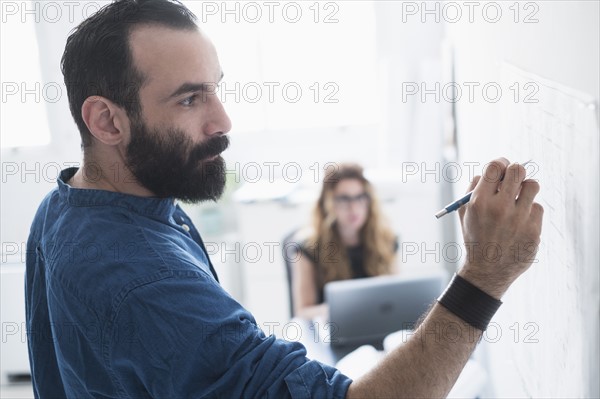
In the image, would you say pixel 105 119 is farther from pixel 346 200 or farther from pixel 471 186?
pixel 346 200

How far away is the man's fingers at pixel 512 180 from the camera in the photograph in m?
0.91

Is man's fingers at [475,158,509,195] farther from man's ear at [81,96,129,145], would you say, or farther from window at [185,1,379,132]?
window at [185,1,379,132]

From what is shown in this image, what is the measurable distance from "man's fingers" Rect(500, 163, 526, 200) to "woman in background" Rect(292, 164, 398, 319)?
1831 mm

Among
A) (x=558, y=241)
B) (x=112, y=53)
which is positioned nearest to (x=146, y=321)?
(x=112, y=53)

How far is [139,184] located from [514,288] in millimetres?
829

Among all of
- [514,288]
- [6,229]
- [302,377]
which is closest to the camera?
[302,377]

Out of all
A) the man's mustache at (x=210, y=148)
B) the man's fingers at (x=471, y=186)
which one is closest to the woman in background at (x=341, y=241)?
the man's mustache at (x=210, y=148)

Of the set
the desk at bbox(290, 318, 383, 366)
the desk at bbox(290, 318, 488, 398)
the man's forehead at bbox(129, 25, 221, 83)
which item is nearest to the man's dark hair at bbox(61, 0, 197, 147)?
the man's forehead at bbox(129, 25, 221, 83)

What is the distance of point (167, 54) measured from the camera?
3.80 feet

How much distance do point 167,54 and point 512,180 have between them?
61 centimetres

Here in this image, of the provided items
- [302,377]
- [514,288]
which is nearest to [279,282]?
[514,288]

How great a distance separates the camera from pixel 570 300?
103 centimetres

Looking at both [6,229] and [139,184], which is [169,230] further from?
[6,229]

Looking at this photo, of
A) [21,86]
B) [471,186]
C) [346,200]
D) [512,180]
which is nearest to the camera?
[512,180]
